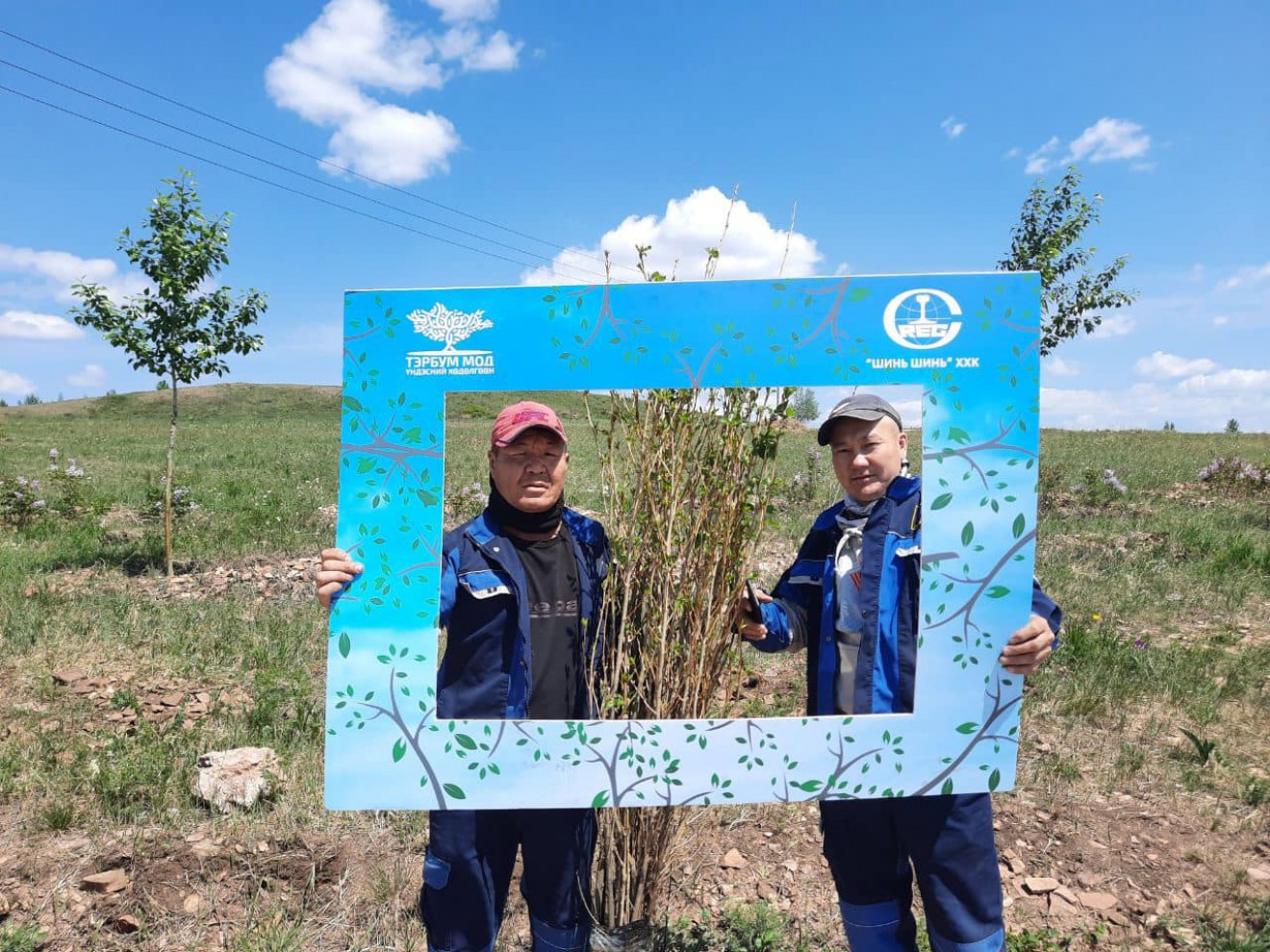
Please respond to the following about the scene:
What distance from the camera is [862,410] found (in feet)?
7.20

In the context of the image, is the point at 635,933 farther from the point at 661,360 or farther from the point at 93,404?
the point at 93,404

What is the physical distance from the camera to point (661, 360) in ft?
6.60

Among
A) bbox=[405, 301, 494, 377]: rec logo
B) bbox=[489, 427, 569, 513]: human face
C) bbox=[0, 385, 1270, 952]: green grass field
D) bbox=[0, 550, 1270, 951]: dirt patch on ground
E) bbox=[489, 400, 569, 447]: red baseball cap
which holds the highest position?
bbox=[405, 301, 494, 377]: rec logo

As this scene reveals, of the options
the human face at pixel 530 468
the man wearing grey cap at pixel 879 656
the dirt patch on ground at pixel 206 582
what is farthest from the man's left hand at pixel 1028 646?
the dirt patch on ground at pixel 206 582

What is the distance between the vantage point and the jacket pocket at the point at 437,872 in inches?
93.0

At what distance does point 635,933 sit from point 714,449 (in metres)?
1.84

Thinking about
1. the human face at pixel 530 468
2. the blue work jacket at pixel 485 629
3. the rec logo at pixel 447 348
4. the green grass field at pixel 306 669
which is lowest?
the green grass field at pixel 306 669

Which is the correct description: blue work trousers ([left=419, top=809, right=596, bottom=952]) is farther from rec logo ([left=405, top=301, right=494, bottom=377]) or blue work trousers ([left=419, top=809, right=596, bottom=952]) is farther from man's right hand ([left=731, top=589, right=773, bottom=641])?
rec logo ([left=405, top=301, right=494, bottom=377])

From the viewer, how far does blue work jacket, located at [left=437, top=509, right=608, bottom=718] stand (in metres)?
2.27

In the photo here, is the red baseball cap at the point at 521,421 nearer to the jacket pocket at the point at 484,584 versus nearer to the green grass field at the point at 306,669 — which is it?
the green grass field at the point at 306,669

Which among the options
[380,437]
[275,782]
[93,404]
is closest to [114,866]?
[275,782]

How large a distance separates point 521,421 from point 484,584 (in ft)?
1.61

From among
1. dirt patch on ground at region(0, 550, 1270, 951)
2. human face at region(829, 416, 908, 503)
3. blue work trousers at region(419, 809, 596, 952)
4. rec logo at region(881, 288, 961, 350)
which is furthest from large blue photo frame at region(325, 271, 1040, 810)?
dirt patch on ground at region(0, 550, 1270, 951)

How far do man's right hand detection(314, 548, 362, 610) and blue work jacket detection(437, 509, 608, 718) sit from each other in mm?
276
